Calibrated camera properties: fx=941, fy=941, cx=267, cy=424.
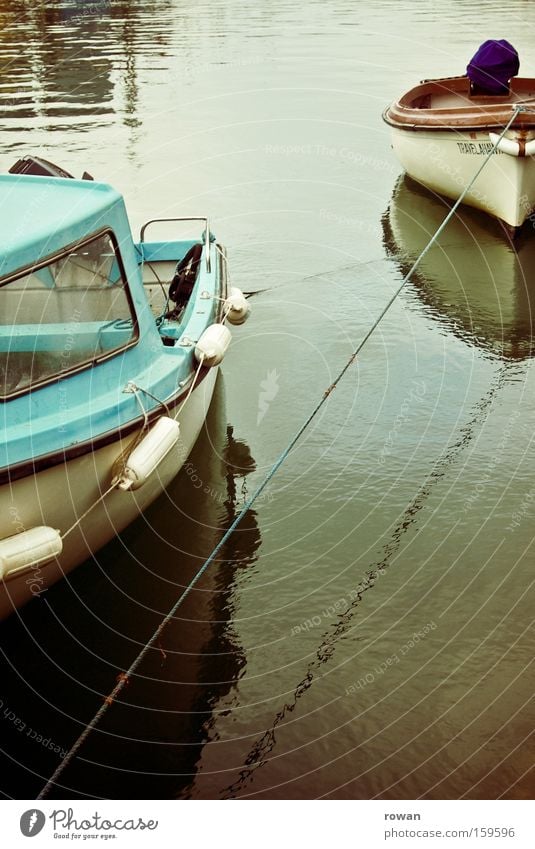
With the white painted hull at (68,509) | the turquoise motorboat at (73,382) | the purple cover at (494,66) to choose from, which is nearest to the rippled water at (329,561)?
the white painted hull at (68,509)

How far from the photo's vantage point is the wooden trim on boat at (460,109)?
1188cm

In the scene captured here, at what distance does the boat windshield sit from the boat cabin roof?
3.2 inches

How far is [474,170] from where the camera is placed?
12.7 meters

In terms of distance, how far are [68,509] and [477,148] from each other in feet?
29.1

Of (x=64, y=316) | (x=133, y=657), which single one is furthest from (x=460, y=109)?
(x=133, y=657)

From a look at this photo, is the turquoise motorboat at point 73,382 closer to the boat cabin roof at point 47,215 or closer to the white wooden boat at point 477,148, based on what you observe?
the boat cabin roof at point 47,215

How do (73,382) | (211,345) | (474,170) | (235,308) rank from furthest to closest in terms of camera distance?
(474,170), (235,308), (211,345), (73,382)

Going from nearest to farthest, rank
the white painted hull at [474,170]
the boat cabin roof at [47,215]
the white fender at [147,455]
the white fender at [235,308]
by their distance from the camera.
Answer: the boat cabin roof at [47,215]
the white fender at [147,455]
the white fender at [235,308]
the white painted hull at [474,170]

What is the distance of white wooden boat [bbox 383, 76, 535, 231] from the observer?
11.8 m

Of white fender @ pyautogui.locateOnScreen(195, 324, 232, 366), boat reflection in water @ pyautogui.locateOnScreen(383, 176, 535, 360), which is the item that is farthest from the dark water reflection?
white fender @ pyautogui.locateOnScreen(195, 324, 232, 366)

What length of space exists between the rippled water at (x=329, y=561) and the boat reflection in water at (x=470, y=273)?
4 cm

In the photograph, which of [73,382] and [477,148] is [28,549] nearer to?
[73,382]

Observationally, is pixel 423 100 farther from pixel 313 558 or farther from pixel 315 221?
pixel 313 558
